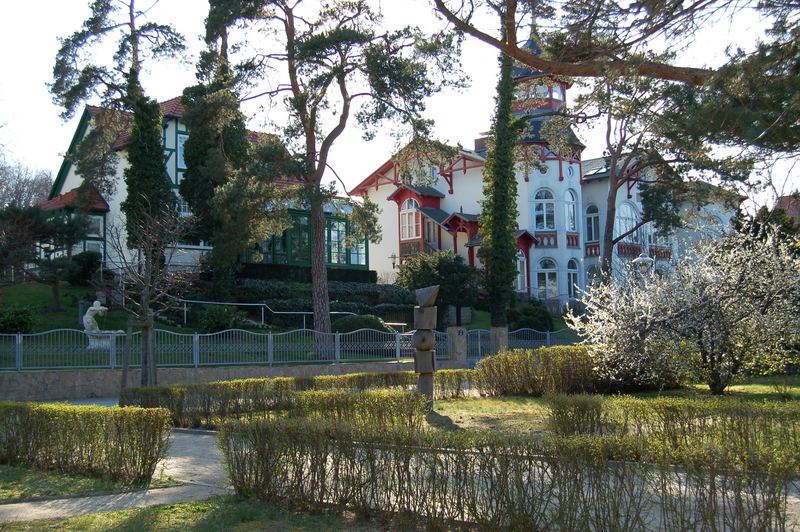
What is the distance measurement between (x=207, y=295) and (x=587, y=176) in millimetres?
31034

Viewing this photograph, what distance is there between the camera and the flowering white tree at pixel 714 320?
17.1m

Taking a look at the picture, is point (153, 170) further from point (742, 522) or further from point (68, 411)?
point (742, 522)

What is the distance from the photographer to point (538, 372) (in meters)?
19.4

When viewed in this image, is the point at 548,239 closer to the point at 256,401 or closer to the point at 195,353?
the point at 195,353

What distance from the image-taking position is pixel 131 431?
9109 millimetres

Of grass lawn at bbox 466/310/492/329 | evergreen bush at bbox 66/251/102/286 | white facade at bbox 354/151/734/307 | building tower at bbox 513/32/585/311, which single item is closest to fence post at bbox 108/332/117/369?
evergreen bush at bbox 66/251/102/286

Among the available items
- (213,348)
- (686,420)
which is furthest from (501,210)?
(686,420)

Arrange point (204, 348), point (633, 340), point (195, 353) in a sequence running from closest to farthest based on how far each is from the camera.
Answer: point (633, 340), point (195, 353), point (204, 348)

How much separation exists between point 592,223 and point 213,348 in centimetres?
3726

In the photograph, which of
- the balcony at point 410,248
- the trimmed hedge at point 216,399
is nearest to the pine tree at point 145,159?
the trimmed hedge at point 216,399

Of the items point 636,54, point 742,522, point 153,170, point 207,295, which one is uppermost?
point 153,170

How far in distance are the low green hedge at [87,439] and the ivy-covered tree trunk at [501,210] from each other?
30.1 metres

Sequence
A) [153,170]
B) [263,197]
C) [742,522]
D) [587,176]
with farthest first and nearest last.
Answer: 1. [587,176]
2. [153,170]
3. [263,197]
4. [742,522]

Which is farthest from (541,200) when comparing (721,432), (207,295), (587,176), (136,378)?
(721,432)
